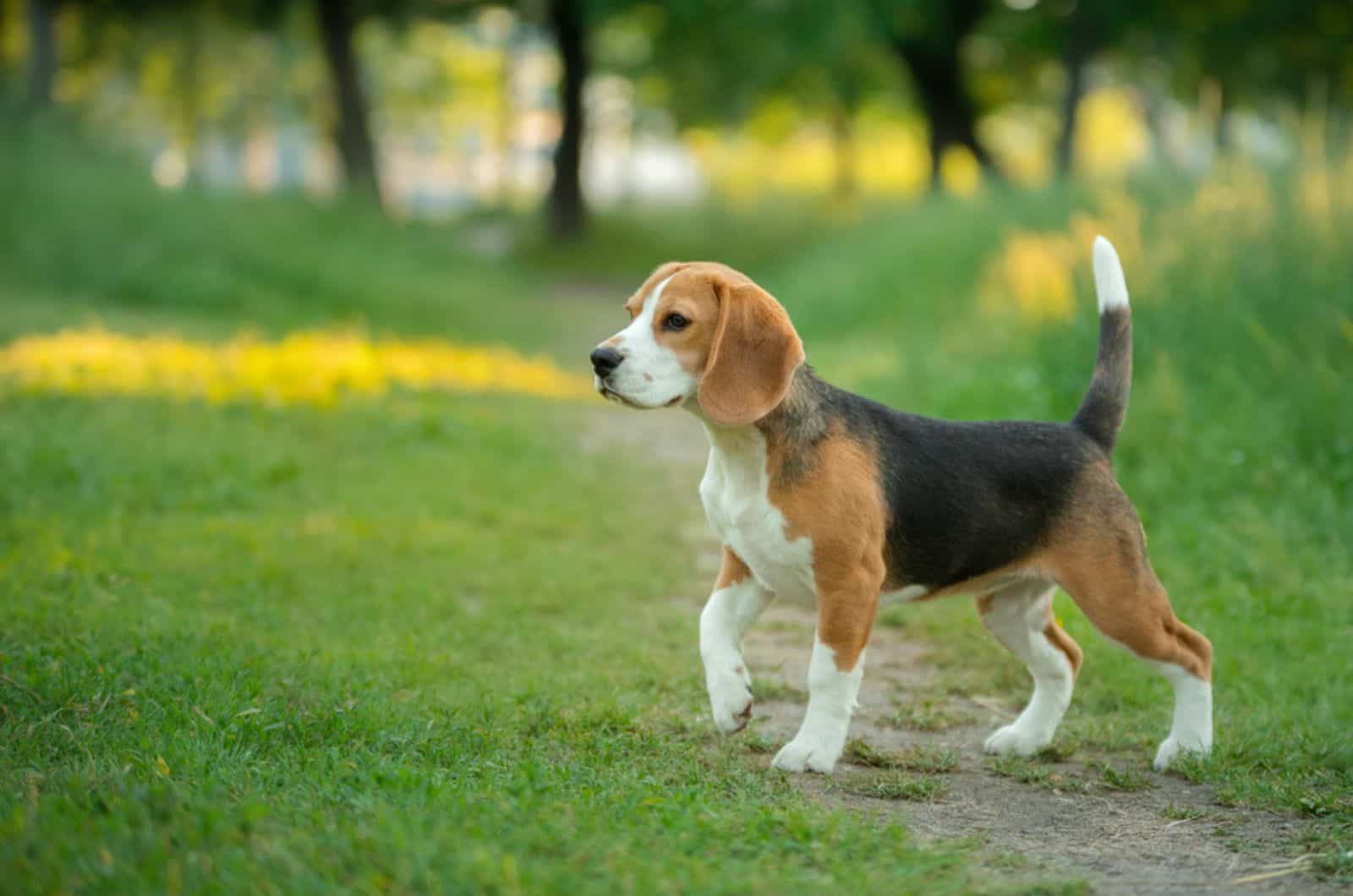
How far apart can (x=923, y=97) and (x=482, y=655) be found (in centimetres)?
2943

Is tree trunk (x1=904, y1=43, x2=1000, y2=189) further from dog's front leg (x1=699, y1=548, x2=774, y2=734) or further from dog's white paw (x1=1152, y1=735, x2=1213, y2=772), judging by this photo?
dog's front leg (x1=699, y1=548, x2=774, y2=734)

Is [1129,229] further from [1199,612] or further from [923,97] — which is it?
[923,97]

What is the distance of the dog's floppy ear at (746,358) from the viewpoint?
4680mm

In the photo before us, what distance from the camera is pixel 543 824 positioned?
379 centimetres

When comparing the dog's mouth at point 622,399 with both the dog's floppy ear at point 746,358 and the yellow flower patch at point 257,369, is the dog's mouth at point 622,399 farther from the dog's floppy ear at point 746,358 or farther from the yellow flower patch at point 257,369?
the yellow flower patch at point 257,369

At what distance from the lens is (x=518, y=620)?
21.9ft

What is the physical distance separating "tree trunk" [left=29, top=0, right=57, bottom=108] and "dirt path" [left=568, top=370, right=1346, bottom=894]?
77.0 ft

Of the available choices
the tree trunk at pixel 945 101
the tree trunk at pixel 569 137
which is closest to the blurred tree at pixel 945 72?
the tree trunk at pixel 945 101

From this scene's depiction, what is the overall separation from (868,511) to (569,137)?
31311 millimetres

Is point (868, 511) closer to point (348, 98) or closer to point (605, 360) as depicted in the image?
point (605, 360)

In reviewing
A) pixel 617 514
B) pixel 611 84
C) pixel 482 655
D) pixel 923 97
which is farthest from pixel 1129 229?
pixel 611 84

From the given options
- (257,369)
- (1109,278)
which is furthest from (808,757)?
(257,369)

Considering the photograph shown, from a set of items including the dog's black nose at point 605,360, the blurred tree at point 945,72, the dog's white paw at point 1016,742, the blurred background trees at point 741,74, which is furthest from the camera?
the blurred tree at point 945,72

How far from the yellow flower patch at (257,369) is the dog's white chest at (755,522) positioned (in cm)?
720
